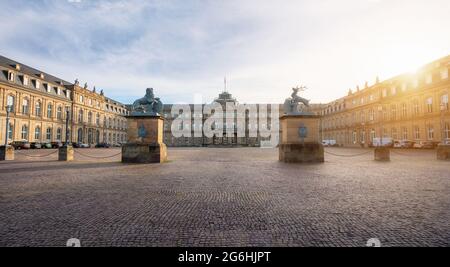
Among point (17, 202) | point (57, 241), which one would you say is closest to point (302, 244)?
point (57, 241)

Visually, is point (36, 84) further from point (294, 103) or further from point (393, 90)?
point (393, 90)

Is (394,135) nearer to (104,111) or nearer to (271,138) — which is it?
(271,138)

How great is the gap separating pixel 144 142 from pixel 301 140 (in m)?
10.5

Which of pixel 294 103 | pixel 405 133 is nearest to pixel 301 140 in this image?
pixel 294 103

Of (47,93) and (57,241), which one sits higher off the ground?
(47,93)

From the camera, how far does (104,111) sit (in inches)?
2616

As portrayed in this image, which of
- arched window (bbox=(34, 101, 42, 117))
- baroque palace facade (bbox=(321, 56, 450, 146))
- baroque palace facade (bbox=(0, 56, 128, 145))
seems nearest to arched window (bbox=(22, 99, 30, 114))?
baroque palace facade (bbox=(0, 56, 128, 145))

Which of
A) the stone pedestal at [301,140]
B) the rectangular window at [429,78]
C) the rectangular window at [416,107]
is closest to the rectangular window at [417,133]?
the rectangular window at [416,107]

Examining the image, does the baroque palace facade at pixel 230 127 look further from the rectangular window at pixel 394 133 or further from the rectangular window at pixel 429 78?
the rectangular window at pixel 429 78

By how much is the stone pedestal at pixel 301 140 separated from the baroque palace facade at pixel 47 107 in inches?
1203

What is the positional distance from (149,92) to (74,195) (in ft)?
34.6

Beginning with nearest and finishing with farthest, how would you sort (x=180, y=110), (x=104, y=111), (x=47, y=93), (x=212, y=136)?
(x=47, y=93) < (x=104, y=111) < (x=212, y=136) < (x=180, y=110)

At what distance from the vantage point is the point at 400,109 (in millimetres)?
41688
